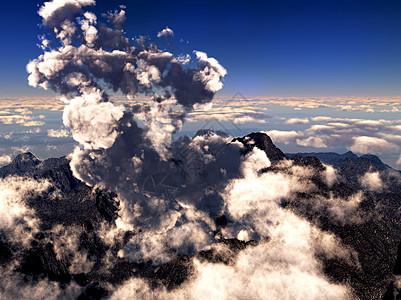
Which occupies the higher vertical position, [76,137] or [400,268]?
[76,137]

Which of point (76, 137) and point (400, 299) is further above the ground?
point (76, 137)

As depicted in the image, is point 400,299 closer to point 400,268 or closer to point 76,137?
point 400,268

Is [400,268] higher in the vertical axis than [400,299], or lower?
higher

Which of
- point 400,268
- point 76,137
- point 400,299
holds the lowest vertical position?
point 400,299

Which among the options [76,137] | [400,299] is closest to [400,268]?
[400,299]
